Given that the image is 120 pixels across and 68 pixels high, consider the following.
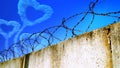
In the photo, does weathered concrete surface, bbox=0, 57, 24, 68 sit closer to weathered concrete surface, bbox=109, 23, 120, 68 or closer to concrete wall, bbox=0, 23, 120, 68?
concrete wall, bbox=0, 23, 120, 68

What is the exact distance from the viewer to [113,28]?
2129 millimetres

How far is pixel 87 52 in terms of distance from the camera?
7.69 feet

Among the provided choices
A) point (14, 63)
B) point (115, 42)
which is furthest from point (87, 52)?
point (14, 63)

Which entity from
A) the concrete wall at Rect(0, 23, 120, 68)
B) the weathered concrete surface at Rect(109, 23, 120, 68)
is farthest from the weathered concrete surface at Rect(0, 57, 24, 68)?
the weathered concrete surface at Rect(109, 23, 120, 68)

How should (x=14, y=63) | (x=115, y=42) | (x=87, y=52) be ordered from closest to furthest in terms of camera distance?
(x=115, y=42), (x=87, y=52), (x=14, y=63)

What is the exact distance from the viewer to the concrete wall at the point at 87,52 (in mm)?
2064

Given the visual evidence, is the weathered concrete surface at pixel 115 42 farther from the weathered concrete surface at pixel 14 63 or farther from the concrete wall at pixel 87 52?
the weathered concrete surface at pixel 14 63

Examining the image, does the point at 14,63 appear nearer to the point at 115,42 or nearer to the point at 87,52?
the point at 87,52

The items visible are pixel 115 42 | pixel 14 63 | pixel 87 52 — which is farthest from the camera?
pixel 14 63

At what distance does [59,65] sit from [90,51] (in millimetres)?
553

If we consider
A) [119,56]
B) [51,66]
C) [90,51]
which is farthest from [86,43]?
[51,66]

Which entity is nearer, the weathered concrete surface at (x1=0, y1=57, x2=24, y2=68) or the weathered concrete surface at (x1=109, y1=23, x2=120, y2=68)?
the weathered concrete surface at (x1=109, y1=23, x2=120, y2=68)

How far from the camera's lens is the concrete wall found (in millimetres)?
2064

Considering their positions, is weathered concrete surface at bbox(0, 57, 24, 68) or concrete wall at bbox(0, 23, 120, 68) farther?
weathered concrete surface at bbox(0, 57, 24, 68)
